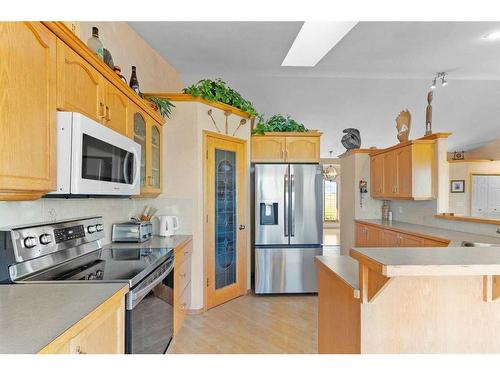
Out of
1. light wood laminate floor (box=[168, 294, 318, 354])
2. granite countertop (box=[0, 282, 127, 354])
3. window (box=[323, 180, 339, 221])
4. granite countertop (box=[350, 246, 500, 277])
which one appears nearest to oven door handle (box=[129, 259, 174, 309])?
granite countertop (box=[0, 282, 127, 354])

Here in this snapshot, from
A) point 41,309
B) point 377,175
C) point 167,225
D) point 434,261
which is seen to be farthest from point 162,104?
point 377,175

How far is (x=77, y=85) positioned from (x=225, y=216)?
2.24 m

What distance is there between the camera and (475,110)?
221 inches

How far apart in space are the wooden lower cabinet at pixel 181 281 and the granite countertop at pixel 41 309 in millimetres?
1117

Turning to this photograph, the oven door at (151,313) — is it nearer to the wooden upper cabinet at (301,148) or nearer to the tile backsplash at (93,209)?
the tile backsplash at (93,209)

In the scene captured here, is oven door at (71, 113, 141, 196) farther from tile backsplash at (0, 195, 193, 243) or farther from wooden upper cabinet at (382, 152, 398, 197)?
wooden upper cabinet at (382, 152, 398, 197)

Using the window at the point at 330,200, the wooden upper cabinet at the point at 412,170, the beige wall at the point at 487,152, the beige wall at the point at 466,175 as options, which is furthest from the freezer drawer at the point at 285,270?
the window at the point at 330,200

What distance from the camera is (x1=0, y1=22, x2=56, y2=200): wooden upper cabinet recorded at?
1082 mm

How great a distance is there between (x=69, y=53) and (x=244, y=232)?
8.80 feet

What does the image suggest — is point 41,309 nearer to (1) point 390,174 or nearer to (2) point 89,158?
(2) point 89,158

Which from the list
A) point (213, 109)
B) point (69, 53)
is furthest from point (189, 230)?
point (69, 53)

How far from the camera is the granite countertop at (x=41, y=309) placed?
0.83 metres

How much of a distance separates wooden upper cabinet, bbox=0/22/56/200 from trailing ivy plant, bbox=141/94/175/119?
5.53ft
